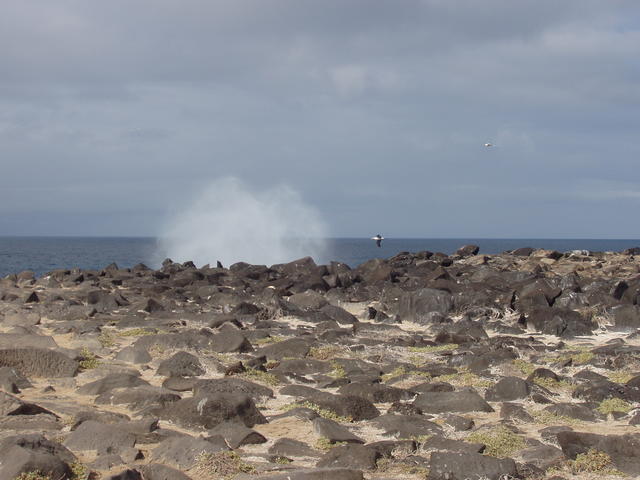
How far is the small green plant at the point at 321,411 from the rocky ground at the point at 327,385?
40 mm

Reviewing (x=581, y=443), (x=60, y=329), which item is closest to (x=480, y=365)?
(x=581, y=443)

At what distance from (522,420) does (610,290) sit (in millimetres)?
16151

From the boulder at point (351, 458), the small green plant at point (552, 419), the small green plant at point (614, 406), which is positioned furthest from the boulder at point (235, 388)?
the small green plant at point (614, 406)

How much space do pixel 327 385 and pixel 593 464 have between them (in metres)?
5.55

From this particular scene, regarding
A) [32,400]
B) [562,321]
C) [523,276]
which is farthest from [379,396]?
[523,276]

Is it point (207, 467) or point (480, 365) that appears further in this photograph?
point (480, 365)

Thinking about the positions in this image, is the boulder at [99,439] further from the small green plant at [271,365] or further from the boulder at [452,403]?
the small green plant at [271,365]

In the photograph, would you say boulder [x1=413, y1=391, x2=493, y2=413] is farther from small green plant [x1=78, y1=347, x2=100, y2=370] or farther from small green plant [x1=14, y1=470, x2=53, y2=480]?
small green plant [x1=78, y1=347, x2=100, y2=370]

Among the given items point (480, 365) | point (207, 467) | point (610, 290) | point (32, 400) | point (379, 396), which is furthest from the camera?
point (610, 290)

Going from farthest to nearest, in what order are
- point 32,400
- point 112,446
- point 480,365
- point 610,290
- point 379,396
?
point 610,290 → point 480,365 → point 379,396 → point 32,400 → point 112,446

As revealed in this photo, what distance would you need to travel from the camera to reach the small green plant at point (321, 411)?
36.6 ft

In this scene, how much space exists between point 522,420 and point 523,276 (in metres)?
19.2

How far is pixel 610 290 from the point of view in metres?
25.8

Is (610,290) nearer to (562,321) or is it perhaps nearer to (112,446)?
(562,321)
